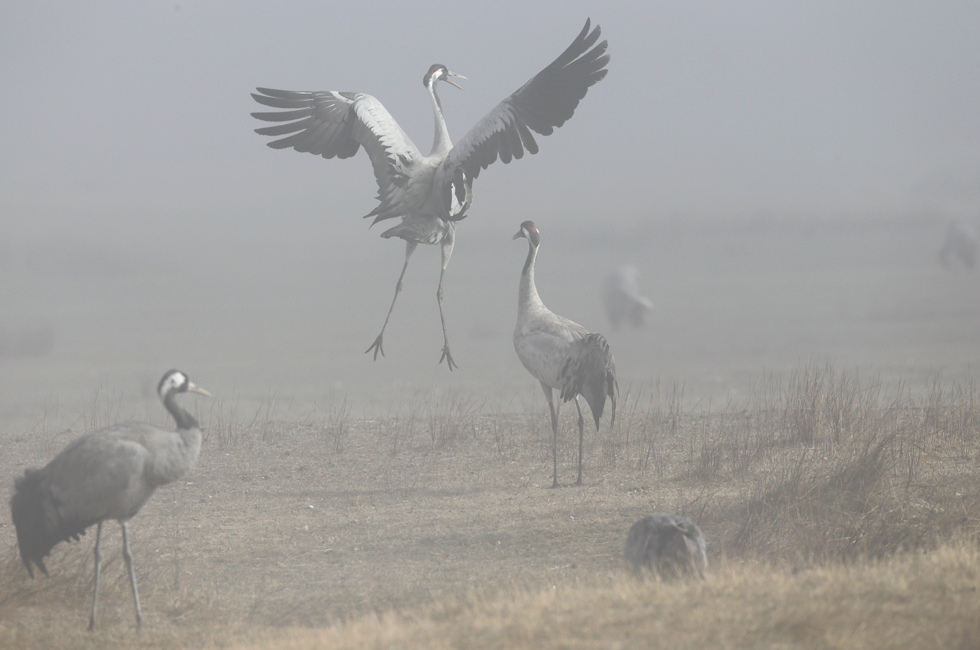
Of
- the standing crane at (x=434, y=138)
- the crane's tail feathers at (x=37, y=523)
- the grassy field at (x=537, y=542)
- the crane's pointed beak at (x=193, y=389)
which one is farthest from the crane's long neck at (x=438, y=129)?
the crane's tail feathers at (x=37, y=523)

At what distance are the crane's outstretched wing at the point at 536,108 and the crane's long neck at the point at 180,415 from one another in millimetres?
3981

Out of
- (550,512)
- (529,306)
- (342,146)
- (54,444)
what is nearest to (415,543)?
(550,512)

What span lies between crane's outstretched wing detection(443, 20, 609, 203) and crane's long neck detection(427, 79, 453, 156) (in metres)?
0.80

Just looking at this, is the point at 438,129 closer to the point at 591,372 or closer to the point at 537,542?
→ the point at 591,372

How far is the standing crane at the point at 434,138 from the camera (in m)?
7.46

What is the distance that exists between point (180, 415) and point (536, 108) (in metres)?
4.18

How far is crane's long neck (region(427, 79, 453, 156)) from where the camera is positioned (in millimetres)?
8805

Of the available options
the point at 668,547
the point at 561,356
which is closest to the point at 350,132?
the point at 561,356

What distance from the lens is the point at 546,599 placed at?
156 inches

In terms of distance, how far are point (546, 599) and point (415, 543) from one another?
2340 mm

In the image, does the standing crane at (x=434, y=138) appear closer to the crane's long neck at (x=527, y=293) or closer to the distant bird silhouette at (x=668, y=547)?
the crane's long neck at (x=527, y=293)

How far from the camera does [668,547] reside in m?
4.42

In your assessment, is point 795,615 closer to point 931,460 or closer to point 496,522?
point 496,522

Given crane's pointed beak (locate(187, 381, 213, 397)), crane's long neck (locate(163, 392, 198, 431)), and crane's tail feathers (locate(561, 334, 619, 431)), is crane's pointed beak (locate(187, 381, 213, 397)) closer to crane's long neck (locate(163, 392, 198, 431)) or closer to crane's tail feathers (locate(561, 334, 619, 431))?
crane's long neck (locate(163, 392, 198, 431))
